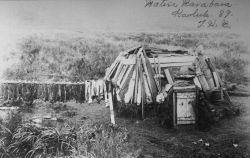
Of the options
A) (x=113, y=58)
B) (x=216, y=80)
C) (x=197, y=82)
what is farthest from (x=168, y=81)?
(x=113, y=58)

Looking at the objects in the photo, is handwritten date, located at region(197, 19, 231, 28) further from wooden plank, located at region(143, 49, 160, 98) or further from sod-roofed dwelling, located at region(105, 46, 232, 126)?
wooden plank, located at region(143, 49, 160, 98)

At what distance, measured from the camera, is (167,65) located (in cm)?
426

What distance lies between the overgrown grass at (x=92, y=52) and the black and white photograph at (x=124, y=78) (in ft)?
0.04

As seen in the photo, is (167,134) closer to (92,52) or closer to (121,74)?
(121,74)

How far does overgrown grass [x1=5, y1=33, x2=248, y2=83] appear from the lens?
4.28 metres

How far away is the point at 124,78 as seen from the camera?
14.0 feet

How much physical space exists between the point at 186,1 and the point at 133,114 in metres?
1.44

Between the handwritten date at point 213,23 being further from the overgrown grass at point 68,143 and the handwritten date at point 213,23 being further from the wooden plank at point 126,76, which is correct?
the overgrown grass at point 68,143

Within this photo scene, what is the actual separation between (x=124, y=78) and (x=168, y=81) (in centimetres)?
50

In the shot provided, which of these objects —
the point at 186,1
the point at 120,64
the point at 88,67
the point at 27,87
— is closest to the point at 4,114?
the point at 27,87

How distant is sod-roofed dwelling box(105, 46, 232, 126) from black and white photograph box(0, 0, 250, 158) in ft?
0.04

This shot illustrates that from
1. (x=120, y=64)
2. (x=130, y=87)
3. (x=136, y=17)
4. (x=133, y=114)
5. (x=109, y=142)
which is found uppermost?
(x=136, y=17)

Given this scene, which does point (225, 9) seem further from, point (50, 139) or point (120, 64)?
point (50, 139)

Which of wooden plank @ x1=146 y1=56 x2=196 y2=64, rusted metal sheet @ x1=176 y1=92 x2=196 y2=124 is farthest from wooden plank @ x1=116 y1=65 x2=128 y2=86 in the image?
rusted metal sheet @ x1=176 y1=92 x2=196 y2=124
